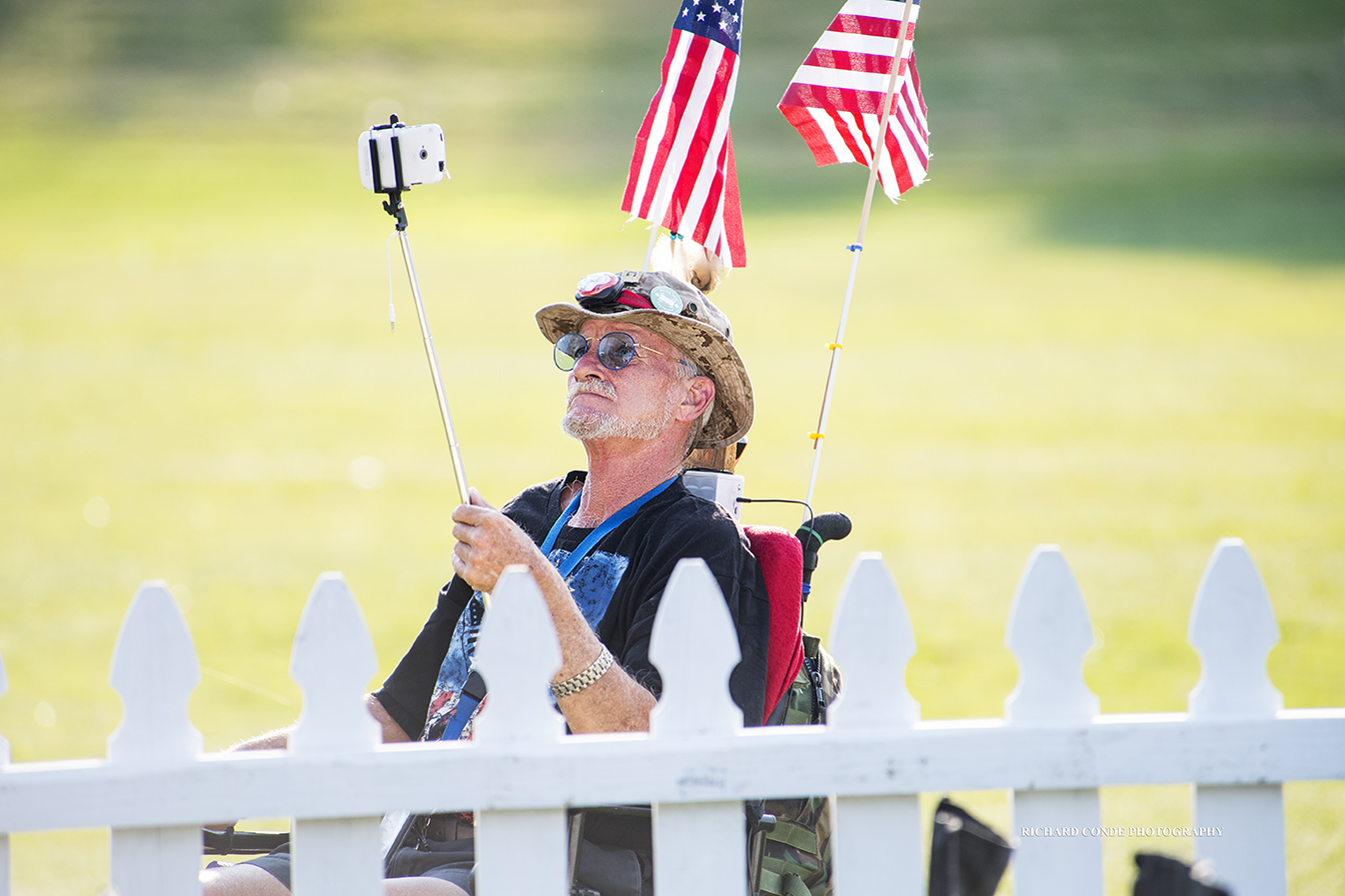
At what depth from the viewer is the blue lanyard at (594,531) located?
244 cm

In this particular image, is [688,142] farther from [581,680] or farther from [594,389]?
[581,680]

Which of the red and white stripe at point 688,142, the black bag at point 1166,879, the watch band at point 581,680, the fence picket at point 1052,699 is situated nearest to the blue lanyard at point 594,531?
the watch band at point 581,680

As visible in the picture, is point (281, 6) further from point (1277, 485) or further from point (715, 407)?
point (715, 407)

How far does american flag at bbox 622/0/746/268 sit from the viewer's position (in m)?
2.86

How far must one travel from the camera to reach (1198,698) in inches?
75.9

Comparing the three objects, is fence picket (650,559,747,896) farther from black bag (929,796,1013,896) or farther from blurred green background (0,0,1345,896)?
blurred green background (0,0,1345,896)

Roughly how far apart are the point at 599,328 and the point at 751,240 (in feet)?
69.8

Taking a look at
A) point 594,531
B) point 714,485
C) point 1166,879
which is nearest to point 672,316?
point 714,485

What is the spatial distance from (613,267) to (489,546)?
18.6 metres

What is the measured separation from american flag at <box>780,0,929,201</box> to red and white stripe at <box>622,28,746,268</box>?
0.59 feet

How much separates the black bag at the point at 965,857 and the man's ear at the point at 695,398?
1.07m

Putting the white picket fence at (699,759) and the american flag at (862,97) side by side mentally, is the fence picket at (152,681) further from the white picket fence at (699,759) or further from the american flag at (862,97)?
the american flag at (862,97)

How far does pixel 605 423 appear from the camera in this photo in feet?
8.35

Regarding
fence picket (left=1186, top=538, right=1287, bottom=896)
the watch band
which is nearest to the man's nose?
the watch band
